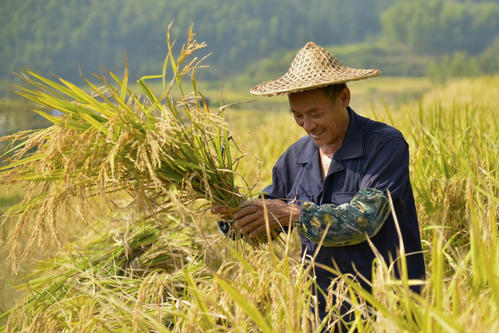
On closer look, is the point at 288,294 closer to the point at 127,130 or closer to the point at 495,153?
the point at 127,130

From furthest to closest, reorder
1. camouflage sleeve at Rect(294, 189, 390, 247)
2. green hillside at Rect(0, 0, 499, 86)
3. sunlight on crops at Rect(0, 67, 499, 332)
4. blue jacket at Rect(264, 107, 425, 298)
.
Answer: green hillside at Rect(0, 0, 499, 86)
blue jacket at Rect(264, 107, 425, 298)
camouflage sleeve at Rect(294, 189, 390, 247)
sunlight on crops at Rect(0, 67, 499, 332)

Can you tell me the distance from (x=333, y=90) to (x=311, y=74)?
3.8 inches

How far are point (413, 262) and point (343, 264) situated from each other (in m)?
0.24

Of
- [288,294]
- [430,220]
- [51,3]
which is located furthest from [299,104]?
[51,3]

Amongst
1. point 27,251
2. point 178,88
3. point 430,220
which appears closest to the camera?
point 27,251

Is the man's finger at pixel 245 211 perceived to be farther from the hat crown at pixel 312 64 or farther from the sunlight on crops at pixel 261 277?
the hat crown at pixel 312 64

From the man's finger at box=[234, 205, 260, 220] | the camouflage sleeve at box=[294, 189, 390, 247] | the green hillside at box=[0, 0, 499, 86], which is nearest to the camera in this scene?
the camouflage sleeve at box=[294, 189, 390, 247]

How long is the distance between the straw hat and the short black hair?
0.04 metres

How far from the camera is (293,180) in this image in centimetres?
222

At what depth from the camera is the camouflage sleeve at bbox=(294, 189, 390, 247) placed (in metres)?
1.72

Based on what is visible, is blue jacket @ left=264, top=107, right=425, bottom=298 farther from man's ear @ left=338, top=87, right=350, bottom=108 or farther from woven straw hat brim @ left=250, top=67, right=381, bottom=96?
woven straw hat brim @ left=250, top=67, right=381, bottom=96

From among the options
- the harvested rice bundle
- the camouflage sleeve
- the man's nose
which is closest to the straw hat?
the man's nose

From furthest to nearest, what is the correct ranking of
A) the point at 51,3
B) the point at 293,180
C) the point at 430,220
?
the point at 51,3 → the point at 430,220 → the point at 293,180

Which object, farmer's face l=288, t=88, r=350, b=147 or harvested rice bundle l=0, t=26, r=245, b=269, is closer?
harvested rice bundle l=0, t=26, r=245, b=269
